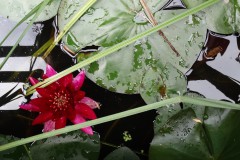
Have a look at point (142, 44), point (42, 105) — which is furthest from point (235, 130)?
point (42, 105)

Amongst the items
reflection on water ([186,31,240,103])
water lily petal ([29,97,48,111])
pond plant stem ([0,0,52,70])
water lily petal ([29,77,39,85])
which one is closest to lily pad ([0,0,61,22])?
pond plant stem ([0,0,52,70])

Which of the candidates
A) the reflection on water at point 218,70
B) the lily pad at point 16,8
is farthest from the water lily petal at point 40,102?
the reflection on water at point 218,70

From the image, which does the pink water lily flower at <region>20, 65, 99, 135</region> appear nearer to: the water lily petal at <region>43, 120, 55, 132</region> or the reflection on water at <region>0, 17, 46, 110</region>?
the water lily petal at <region>43, 120, 55, 132</region>

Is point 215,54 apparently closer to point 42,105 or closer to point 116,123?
point 116,123

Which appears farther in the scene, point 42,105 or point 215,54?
point 215,54

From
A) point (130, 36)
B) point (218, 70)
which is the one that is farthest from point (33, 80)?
point (218, 70)

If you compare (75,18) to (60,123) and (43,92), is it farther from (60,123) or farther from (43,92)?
(60,123)
